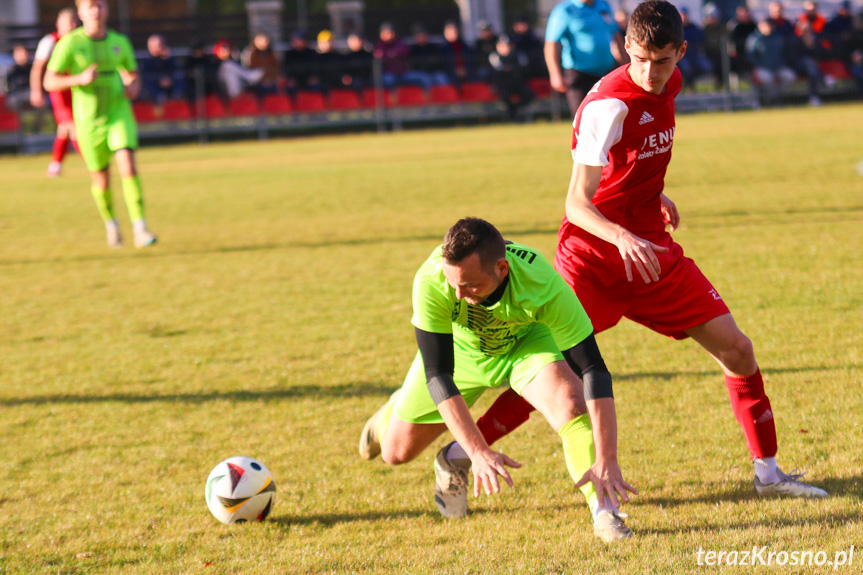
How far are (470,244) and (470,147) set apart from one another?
1652 centimetres

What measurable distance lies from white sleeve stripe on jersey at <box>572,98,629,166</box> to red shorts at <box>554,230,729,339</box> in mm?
457

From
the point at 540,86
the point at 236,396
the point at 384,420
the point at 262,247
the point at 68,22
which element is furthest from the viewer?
the point at 540,86

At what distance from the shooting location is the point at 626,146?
389 centimetres

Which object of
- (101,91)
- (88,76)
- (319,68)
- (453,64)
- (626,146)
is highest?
(319,68)

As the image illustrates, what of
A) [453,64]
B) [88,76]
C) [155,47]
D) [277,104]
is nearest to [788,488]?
[88,76]

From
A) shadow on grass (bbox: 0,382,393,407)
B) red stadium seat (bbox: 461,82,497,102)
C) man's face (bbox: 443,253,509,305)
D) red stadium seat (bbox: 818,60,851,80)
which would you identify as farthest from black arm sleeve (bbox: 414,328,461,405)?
red stadium seat (bbox: 818,60,851,80)

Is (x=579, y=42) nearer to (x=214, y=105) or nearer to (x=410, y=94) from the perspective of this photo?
(x=410, y=94)

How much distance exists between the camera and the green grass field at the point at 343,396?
Result: 11.8 ft

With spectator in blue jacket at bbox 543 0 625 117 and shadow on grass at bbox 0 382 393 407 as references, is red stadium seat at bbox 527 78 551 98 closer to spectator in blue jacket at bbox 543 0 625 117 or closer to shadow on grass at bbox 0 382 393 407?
spectator in blue jacket at bbox 543 0 625 117

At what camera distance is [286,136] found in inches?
999

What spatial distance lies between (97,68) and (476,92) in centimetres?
1563

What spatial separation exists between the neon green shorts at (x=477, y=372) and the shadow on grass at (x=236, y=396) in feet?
4.25

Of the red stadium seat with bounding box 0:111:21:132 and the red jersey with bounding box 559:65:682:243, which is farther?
the red stadium seat with bounding box 0:111:21:132

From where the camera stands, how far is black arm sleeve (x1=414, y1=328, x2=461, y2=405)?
3.58 metres
